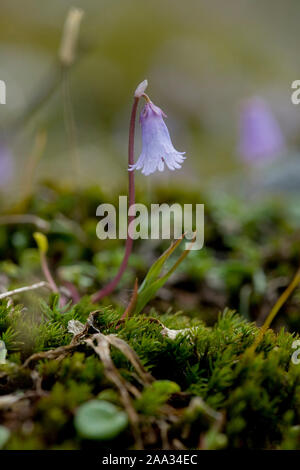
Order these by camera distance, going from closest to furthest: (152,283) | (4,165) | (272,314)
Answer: (272,314) < (152,283) < (4,165)

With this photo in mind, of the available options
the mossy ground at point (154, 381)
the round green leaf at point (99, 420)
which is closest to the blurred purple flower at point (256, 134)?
the mossy ground at point (154, 381)

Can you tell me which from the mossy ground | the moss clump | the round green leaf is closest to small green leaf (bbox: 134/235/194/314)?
the mossy ground

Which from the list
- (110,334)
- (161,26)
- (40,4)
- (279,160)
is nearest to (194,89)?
(161,26)

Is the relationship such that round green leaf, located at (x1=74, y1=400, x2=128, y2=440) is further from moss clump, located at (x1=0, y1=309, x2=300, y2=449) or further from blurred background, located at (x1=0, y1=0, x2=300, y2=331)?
blurred background, located at (x1=0, y1=0, x2=300, y2=331)

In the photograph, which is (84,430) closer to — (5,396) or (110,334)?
(5,396)

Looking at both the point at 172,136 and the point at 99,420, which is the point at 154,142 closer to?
the point at 99,420

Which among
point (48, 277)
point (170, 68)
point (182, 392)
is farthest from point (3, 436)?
point (170, 68)
